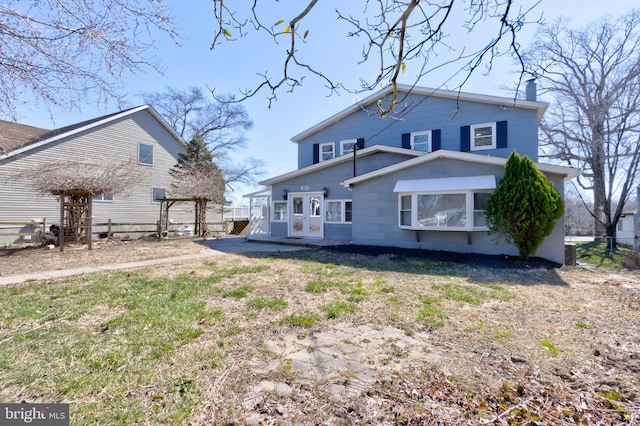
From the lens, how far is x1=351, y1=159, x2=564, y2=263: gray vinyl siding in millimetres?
8812

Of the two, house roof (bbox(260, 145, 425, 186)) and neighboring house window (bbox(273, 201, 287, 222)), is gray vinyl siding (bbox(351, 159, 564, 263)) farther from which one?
neighboring house window (bbox(273, 201, 287, 222))

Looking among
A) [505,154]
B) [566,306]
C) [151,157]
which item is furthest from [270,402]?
[151,157]

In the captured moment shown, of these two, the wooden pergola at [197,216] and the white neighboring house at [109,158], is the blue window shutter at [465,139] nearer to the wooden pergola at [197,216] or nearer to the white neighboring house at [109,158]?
the wooden pergola at [197,216]

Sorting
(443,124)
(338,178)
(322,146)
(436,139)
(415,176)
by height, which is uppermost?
(443,124)

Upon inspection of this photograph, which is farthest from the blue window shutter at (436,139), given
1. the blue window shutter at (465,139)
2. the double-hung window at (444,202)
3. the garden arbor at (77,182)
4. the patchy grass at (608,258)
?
the garden arbor at (77,182)

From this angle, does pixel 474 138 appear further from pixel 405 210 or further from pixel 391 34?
pixel 391 34

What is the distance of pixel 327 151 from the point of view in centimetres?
1619

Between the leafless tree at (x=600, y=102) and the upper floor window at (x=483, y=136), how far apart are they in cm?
439

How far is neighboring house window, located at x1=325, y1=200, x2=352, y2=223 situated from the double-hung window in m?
2.81

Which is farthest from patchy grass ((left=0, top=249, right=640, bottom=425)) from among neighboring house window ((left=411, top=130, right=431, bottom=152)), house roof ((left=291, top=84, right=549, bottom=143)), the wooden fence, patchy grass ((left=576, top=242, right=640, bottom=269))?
the wooden fence

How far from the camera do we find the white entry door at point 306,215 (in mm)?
13680

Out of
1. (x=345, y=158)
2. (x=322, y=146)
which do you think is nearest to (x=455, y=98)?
(x=345, y=158)

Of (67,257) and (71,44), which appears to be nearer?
(71,44)

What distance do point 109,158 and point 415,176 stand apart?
44.1 feet
